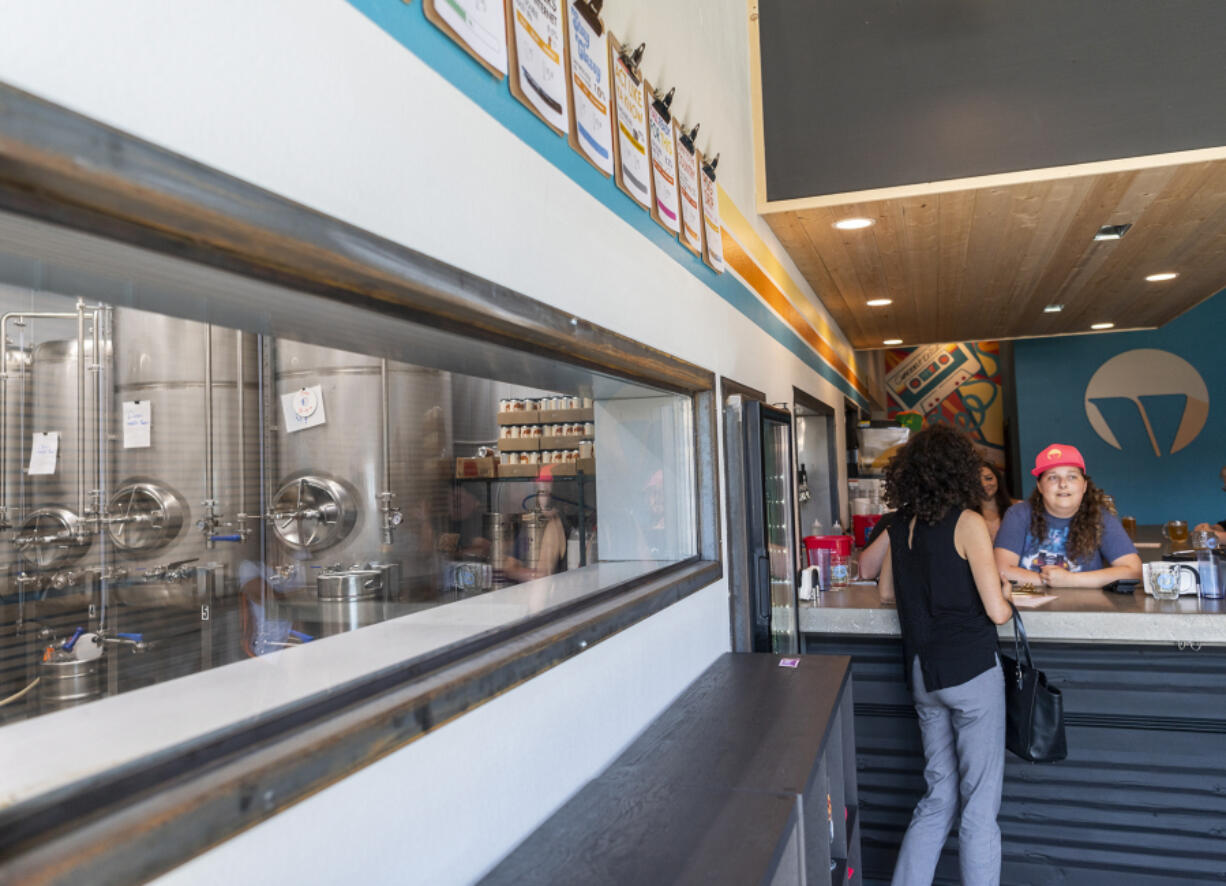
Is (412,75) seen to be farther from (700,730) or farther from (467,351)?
(700,730)

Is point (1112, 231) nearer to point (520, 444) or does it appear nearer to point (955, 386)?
point (520, 444)

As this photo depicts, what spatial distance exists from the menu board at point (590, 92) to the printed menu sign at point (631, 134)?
61 millimetres

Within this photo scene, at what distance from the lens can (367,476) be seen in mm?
2500

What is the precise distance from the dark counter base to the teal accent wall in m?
6.20

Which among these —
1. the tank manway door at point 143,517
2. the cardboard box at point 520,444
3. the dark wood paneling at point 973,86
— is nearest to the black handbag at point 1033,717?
the cardboard box at point 520,444

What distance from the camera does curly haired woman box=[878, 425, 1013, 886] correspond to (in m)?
2.56

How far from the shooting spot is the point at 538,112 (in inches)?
58.9

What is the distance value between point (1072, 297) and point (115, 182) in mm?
6431

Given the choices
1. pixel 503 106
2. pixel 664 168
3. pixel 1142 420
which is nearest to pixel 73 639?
pixel 503 106

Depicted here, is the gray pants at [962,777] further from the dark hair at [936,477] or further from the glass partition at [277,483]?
the glass partition at [277,483]

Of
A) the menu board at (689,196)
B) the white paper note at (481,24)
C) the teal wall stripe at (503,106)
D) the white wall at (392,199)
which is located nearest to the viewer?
the white wall at (392,199)

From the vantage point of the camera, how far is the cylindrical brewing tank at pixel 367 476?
84.7 inches

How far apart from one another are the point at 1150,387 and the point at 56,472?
9.31 m

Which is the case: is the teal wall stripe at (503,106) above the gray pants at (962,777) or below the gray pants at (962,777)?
above
